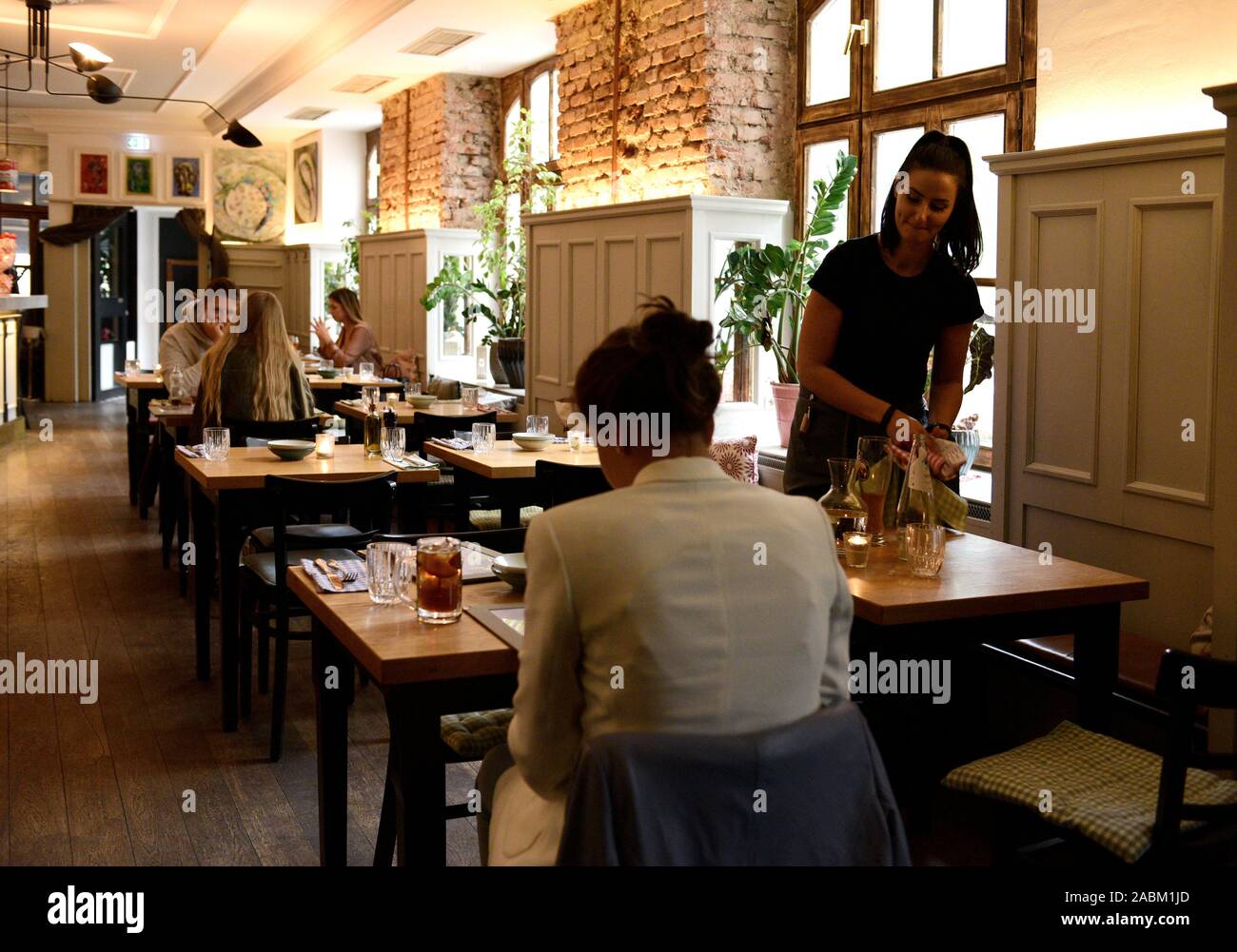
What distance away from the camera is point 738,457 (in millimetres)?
5512

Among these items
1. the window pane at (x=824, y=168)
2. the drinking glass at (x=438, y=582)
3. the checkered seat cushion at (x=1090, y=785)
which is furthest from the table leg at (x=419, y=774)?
the window pane at (x=824, y=168)

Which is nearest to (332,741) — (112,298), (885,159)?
(885,159)

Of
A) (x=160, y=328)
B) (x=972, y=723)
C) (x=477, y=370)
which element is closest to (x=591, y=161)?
(x=477, y=370)

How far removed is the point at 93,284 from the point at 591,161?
1061cm

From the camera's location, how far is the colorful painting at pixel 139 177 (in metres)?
15.8

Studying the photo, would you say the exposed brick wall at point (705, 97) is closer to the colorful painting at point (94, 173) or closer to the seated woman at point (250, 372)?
the seated woman at point (250, 372)

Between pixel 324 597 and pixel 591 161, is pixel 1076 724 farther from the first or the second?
pixel 591 161

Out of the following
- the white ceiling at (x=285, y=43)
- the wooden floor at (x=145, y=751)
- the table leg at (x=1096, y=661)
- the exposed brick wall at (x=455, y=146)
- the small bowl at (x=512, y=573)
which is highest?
the white ceiling at (x=285, y=43)

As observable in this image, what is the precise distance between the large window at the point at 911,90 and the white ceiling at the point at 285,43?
2256 millimetres

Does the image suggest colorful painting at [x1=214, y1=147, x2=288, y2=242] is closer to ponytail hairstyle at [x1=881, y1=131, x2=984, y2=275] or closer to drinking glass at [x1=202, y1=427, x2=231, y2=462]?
drinking glass at [x1=202, y1=427, x2=231, y2=462]

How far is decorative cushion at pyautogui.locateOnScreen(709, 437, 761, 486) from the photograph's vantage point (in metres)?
5.48

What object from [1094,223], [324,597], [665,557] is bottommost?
[324,597]

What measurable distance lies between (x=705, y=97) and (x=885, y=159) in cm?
107
